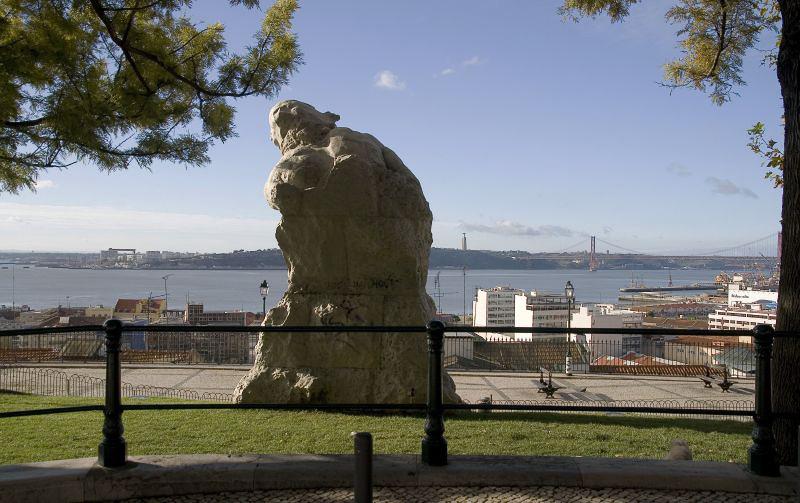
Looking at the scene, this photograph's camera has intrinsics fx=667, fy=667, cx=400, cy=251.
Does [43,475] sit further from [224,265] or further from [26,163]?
[224,265]

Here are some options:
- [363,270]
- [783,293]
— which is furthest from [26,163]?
[783,293]

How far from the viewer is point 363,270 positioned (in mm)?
8930

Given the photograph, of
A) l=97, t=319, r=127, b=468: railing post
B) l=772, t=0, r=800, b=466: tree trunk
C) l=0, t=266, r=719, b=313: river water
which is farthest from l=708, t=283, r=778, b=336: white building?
l=97, t=319, r=127, b=468: railing post

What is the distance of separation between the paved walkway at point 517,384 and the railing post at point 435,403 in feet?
36.4

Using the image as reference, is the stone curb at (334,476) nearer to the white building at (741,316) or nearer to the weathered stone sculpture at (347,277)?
the weathered stone sculpture at (347,277)

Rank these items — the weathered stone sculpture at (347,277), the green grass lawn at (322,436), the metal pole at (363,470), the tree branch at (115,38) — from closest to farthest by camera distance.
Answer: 1. the metal pole at (363,470)
2. the green grass lawn at (322,436)
3. the tree branch at (115,38)
4. the weathered stone sculpture at (347,277)

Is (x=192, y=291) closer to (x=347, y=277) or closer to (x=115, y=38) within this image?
(x=347, y=277)

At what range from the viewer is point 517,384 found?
19.0 m

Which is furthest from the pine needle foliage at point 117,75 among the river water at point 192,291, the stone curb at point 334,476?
the river water at point 192,291

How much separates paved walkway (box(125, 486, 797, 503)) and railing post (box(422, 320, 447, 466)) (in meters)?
0.22

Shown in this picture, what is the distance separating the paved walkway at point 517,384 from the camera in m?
16.8

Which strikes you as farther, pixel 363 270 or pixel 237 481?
pixel 363 270

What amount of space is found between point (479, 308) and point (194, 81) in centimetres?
4453

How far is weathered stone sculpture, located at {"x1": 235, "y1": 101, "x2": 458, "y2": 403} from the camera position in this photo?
344 inches
